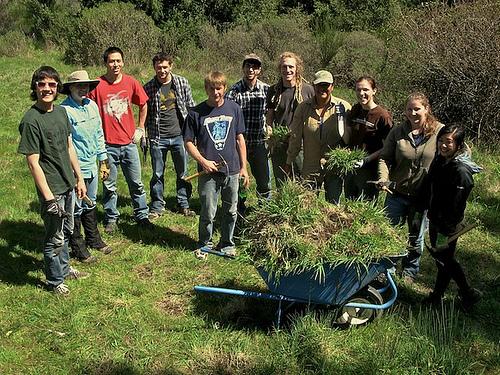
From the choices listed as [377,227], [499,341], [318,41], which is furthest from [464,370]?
[318,41]

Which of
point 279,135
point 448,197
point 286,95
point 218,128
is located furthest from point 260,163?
point 448,197

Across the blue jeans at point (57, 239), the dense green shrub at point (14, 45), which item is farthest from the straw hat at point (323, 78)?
the dense green shrub at point (14, 45)

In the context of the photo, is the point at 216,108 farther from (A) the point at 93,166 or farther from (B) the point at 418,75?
(B) the point at 418,75

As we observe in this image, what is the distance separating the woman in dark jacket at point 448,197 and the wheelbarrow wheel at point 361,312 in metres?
0.65

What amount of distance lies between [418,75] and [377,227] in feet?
22.4

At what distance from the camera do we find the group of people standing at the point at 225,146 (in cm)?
433

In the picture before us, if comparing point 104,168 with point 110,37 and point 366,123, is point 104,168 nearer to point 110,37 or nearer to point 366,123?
point 366,123

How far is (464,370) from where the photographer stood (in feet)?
11.5

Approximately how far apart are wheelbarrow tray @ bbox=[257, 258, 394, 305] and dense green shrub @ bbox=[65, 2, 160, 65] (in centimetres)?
1405

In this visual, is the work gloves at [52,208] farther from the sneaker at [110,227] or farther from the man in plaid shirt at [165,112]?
the man in plaid shirt at [165,112]

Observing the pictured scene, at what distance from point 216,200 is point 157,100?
1.62 metres

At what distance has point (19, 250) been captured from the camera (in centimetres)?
559

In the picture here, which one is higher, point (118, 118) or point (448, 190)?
point (118, 118)

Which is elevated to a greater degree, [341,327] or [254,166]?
[254,166]
